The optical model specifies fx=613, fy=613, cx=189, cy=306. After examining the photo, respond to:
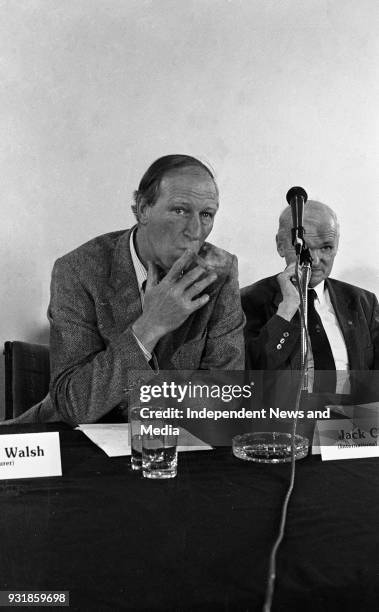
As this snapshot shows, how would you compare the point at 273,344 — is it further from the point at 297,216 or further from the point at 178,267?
the point at 297,216

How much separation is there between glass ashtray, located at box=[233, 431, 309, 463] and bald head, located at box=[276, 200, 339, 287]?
899 mm

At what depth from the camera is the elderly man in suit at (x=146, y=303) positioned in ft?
3.82

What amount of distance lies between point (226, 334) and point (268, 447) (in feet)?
1.56

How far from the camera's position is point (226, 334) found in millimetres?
1343

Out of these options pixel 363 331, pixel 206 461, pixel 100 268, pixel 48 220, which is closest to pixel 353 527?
pixel 206 461

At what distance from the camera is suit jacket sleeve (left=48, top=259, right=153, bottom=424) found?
115cm

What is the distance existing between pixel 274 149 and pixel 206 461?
1.34m

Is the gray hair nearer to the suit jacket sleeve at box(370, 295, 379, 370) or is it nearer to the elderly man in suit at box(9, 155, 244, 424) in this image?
the suit jacket sleeve at box(370, 295, 379, 370)

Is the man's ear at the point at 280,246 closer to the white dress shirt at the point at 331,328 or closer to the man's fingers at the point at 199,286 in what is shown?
the white dress shirt at the point at 331,328

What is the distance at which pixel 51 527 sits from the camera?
2.00 feet

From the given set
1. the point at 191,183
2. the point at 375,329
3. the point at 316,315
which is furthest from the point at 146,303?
the point at 375,329

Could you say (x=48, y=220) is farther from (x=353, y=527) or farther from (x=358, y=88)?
(x=353, y=527)

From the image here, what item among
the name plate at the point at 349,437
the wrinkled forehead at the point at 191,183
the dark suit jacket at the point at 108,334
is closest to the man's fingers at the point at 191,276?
the dark suit jacket at the point at 108,334

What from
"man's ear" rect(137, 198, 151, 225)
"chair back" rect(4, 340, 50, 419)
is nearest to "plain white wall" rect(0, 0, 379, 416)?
"chair back" rect(4, 340, 50, 419)
